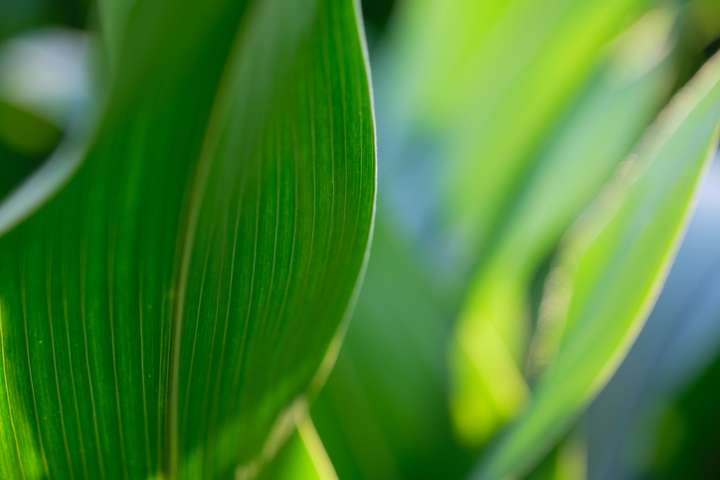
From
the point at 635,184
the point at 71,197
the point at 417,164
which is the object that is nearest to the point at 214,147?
the point at 71,197

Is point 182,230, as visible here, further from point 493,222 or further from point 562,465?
point 493,222

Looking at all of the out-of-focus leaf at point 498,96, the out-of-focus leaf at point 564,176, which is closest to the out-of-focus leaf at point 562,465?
the out-of-focus leaf at point 564,176

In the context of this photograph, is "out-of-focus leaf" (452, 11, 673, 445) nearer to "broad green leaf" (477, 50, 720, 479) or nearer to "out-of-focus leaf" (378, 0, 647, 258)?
"out-of-focus leaf" (378, 0, 647, 258)

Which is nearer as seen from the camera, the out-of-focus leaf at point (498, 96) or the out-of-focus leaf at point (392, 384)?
the out-of-focus leaf at point (392, 384)

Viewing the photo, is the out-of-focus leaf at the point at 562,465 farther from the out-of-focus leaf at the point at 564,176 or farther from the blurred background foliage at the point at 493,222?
the out-of-focus leaf at the point at 564,176

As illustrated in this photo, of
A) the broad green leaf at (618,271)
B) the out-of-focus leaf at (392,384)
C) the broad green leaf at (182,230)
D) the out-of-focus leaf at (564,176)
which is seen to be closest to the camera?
the broad green leaf at (182,230)

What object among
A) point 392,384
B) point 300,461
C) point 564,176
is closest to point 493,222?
point 564,176
